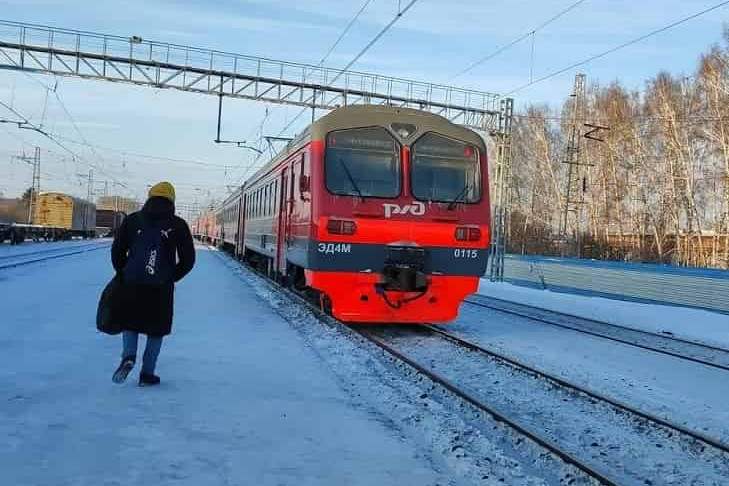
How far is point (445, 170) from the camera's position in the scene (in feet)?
35.5

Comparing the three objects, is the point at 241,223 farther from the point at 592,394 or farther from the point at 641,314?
the point at 592,394

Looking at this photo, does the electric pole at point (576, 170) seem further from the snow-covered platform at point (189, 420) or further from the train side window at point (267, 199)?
the snow-covered platform at point (189, 420)

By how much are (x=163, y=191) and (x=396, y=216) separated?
15.7ft

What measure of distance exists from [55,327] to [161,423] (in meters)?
4.85

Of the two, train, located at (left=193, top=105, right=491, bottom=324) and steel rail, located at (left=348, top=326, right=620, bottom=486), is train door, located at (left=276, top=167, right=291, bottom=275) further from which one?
steel rail, located at (left=348, top=326, right=620, bottom=486)

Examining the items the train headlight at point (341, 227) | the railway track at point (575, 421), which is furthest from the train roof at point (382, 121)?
the railway track at point (575, 421)

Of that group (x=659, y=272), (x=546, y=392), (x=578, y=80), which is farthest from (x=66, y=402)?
(x=578, y=80)

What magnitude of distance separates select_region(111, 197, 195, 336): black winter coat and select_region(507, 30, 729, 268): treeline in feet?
108

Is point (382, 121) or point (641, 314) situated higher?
point (382, 121)

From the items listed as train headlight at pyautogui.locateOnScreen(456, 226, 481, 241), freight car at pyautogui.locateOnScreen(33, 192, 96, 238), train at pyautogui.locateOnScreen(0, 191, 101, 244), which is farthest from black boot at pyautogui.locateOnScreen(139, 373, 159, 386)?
freight car at pyautogui.locateOnScreen(33, 192, 96, 238)

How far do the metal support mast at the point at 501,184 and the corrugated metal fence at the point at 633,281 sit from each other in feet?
3.91

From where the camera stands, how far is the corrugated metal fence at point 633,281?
16750 mm

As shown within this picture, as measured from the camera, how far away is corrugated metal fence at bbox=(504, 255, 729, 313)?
55.0 ft

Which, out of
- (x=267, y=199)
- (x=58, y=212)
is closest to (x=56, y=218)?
(x=58, y=212)
